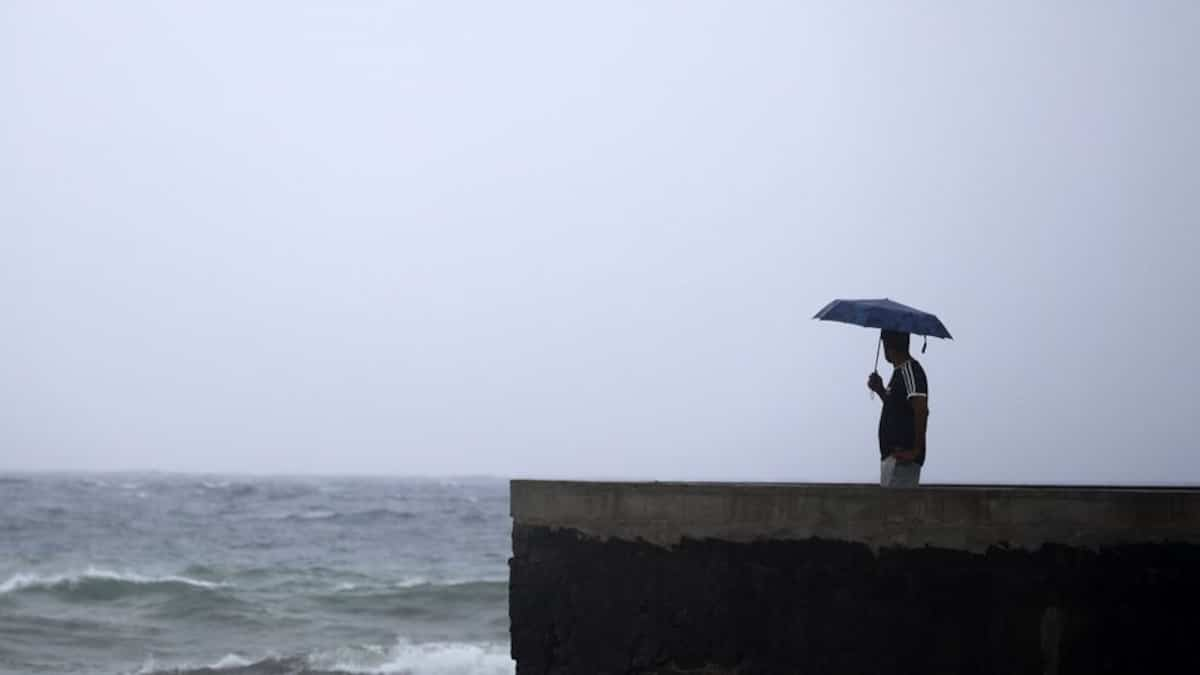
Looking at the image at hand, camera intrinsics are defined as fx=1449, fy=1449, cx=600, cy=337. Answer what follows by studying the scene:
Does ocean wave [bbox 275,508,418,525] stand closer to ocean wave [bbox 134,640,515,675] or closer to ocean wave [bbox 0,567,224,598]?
ocean wave [bbox 0,567,224,598]

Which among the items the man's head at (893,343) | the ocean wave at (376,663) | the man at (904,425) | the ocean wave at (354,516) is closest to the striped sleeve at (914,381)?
the man at (904,425)

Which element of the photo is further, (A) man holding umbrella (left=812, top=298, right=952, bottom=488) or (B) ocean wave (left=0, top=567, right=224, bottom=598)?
(B) ocean wave (left=0, top=567, right=224, bottom=598)

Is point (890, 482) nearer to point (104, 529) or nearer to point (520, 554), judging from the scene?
point (520, 554)

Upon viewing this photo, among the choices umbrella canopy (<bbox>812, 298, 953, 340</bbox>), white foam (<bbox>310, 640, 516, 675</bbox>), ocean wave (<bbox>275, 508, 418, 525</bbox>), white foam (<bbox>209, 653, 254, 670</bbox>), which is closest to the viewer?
umbrella canopy (<bbox>812, 298, 953, 340</bbox>)

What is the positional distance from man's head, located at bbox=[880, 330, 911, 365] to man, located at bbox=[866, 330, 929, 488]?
0.11 metres

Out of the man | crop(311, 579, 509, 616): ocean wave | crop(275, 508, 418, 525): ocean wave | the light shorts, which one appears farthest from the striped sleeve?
crop(275, 508, 418, 525): ocean wave

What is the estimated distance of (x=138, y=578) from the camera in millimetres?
30047

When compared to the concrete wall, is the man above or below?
above

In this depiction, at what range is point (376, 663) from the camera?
63.0 ft

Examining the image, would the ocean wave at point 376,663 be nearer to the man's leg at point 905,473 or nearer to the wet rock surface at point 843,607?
the wet rock surface at point 843,607

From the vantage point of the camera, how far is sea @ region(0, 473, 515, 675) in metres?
19.5

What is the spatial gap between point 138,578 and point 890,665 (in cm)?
2545

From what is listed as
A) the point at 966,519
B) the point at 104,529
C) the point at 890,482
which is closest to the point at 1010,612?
the point at 966,519

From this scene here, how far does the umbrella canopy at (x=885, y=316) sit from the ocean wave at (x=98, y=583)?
21.6 meters
